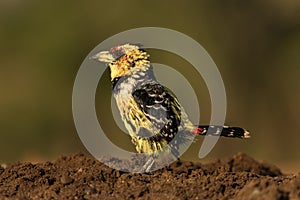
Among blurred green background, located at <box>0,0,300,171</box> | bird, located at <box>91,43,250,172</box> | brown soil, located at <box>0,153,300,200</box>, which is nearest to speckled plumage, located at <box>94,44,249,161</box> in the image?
bird, located at <box>91,43,250,172</box>

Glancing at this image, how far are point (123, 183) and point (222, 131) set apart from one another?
1.80 meters

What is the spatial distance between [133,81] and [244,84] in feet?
42.8

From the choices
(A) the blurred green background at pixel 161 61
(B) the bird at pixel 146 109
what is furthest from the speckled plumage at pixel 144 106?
(A) the blurred green background at pixel 161 61

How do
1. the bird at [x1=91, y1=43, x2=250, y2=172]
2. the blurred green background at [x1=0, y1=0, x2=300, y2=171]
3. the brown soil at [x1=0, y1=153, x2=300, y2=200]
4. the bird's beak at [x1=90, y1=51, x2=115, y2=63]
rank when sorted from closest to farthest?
the brown soil at [x1=0, y1=153, x2=300, y2=200] → the bird at [x1=91, y1=43, x2=250, y2=172] → the bird's beak at [x1=90, y1=51, x2=115, y2=63] → the blurred green background at [x1=0, y1=0, x2=300, y2=171]

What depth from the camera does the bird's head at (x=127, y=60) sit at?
8.47 metres

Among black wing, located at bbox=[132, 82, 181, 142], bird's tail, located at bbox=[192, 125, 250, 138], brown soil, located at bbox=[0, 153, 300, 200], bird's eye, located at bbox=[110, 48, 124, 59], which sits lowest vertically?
brown soil, located at bbox=[0, 153, 300, 200]

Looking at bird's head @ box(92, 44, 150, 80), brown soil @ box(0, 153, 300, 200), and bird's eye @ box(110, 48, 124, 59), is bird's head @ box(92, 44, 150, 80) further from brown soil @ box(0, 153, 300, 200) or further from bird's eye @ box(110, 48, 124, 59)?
brown soil @ box(0, 153, 300, 200)

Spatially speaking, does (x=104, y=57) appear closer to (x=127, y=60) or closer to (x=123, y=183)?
(x=127, y=60)

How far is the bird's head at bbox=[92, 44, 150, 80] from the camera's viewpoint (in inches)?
333

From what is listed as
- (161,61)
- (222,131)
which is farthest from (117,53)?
(161,61)

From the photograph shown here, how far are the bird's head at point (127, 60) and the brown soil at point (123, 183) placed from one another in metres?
1.20

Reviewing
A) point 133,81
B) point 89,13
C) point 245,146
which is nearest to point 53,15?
point 89,13

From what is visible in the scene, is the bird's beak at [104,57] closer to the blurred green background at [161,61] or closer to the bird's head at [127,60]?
the bird's head at [127,60]

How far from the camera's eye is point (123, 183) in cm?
693
